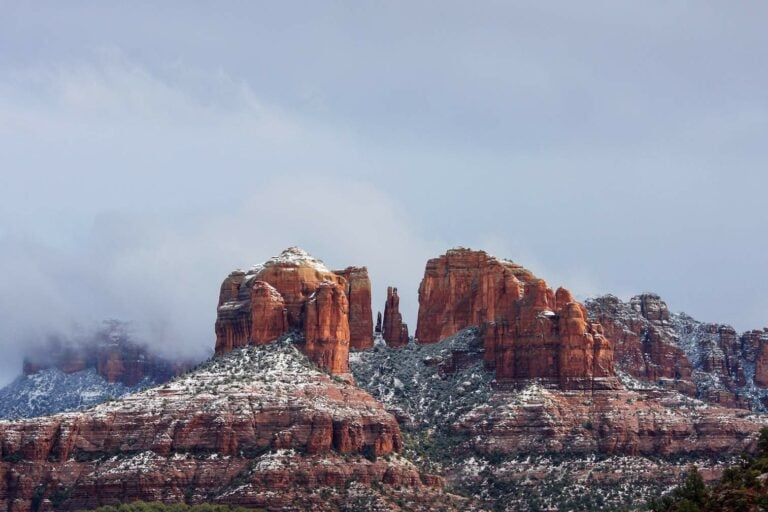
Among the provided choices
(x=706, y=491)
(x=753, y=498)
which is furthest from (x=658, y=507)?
(x=753, y=498)

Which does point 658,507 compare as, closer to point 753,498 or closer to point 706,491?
point 706,491

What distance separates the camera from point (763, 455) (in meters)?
150

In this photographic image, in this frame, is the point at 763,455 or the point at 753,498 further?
the point at 763,455

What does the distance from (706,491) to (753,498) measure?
2564cm

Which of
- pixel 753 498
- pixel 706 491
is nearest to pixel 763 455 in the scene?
pixel 706 491

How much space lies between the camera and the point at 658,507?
6161 inches

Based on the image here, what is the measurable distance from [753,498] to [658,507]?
94.2ft

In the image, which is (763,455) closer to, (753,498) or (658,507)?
→ (658,507)

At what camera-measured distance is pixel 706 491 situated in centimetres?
15362

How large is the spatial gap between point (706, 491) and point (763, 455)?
19.2 ft

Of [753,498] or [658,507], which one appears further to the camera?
[658,507]

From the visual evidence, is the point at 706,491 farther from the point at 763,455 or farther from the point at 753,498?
the point at 753,498
